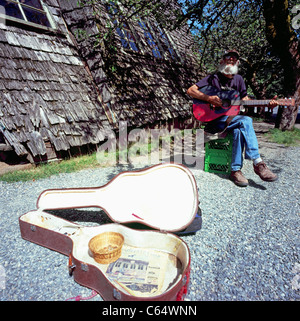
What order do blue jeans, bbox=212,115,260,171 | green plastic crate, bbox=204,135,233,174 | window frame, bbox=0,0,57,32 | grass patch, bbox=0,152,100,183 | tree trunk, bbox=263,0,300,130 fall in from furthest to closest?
Answer: 1. tree trunk, bbox=263,0,300,130
2. window frame, bbox=0,0,57,32
3. grass patch, bbox=0,152,100,183
4. green plastic crate, bbox=204,135,233,174
5. blue jeans, bbox=212,115,260,171

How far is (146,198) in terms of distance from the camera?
6.77 feet

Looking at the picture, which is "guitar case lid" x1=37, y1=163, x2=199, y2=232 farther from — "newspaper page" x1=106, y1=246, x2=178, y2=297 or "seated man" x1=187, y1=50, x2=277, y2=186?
"seated man" x1=187, y1=50, x2=277, y2=186

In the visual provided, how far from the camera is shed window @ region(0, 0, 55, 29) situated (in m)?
4.35

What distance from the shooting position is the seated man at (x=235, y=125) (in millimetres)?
2998

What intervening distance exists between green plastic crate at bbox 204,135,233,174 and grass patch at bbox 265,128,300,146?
10.4ft

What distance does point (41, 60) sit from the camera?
14.4 ft

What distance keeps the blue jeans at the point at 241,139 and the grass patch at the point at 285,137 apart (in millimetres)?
3305

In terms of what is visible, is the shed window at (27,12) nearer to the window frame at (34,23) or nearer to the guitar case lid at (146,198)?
the window frame at (34,23)

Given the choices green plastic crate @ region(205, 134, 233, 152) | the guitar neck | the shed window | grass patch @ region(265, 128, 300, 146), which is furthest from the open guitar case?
grass patch @ region(265, 128, 300, 146)

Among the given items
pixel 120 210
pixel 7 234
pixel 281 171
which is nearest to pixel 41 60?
pixel 7 234

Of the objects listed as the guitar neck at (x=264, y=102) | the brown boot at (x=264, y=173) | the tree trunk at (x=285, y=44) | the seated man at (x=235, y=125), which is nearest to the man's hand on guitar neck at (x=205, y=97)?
the seated man at (x=235, y=125)

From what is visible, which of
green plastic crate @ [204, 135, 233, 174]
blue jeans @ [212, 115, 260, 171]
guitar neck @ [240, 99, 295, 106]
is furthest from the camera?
green plastic crate @ [204, 135, 233, 174]
